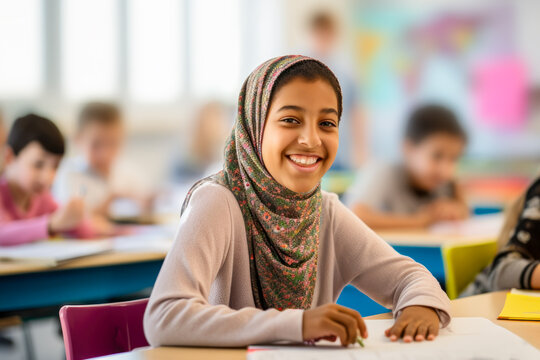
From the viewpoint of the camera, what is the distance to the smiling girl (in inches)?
39.7

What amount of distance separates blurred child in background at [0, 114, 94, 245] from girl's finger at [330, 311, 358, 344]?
5.19 feet

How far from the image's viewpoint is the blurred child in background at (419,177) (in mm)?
2805

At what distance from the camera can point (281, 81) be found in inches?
42.9

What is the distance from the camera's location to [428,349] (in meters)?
0.90

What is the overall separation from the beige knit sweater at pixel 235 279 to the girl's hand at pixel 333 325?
Result: 0.02 meters

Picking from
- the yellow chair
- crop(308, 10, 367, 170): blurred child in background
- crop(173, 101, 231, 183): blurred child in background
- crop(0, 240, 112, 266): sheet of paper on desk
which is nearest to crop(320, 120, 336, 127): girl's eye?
the yellow chair

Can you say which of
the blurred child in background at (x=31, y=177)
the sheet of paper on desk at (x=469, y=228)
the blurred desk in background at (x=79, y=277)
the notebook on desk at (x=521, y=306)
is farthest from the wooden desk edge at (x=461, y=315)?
the blurred child in background at (x=31, y=177)

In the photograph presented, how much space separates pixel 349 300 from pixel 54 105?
10.7 ft

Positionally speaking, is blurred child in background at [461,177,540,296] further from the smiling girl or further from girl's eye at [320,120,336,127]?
girl's eye at [320,120,336,127]

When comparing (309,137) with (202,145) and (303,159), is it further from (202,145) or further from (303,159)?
(202,145)

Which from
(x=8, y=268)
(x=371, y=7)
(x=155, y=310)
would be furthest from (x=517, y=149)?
(x=155, y=310)

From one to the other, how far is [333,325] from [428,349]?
0.49ft

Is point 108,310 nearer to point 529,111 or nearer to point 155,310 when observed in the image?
point 155,310

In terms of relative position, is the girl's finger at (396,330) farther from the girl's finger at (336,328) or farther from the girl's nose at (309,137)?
the girl's nose at (309,137)
